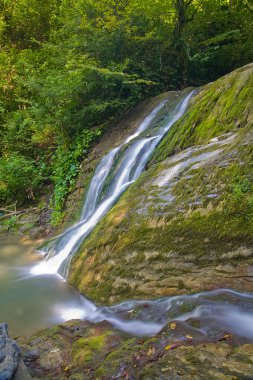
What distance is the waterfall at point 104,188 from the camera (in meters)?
5.49

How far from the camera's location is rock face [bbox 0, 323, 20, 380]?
91.3 inches

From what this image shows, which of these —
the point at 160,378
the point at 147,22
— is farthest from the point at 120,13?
the point at 160,378

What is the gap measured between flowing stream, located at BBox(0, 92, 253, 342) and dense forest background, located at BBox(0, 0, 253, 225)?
1508 millimetres

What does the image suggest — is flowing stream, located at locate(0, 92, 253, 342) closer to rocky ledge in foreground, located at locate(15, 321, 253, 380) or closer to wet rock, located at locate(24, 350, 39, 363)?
rocky ledge in foreground, located at locate(15, 321, 253, 380)

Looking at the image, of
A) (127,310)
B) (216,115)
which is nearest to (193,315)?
(127,310)

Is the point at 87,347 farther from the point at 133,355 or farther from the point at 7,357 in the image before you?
the point at 7,357

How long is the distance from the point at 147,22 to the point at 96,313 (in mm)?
8381

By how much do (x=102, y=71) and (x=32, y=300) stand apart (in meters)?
5.44

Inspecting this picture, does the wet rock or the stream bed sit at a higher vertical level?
the wet rock

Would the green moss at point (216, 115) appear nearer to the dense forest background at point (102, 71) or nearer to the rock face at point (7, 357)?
the dense forest background at point (102, 71)

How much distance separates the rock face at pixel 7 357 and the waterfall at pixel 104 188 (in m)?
2.25

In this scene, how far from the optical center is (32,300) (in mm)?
4297

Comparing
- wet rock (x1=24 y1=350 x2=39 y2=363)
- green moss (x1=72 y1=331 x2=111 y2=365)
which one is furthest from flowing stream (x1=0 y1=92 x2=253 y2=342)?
wet rock (x1=24 y1=350 x2=39 y2=363)

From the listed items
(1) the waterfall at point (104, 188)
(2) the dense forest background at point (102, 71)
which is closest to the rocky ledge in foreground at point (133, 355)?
(1) the waterfall at point (104, 188)
